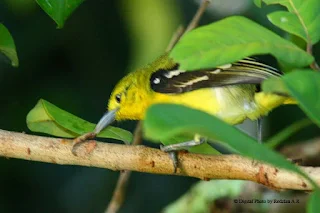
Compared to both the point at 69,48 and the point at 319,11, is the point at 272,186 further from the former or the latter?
the point at 69,48

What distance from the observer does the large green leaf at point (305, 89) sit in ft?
4.21

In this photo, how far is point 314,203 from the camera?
1229 mm

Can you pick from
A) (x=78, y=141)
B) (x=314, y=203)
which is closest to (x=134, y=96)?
(x=78, y=141)

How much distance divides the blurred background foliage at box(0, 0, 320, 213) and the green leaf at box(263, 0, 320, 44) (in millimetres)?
2602

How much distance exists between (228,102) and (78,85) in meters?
2.27

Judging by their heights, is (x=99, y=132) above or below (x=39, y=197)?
above

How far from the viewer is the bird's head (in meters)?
3.14

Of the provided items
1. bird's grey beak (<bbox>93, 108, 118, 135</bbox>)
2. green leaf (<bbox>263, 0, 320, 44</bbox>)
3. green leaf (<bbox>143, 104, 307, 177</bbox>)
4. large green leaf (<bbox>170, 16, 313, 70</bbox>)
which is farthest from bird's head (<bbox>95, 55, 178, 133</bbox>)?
green leaf (<bbox>143, 104, 307, 177</bbox>)

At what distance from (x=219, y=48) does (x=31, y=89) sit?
11.0 feet

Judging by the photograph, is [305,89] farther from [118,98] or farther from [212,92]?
[118,98]

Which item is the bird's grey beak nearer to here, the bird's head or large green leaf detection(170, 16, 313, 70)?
the bird's head

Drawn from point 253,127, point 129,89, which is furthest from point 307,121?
point 253,127

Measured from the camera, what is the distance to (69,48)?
4.91 meters

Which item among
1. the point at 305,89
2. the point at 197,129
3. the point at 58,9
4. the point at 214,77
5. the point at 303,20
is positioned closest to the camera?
the point at 197,129
